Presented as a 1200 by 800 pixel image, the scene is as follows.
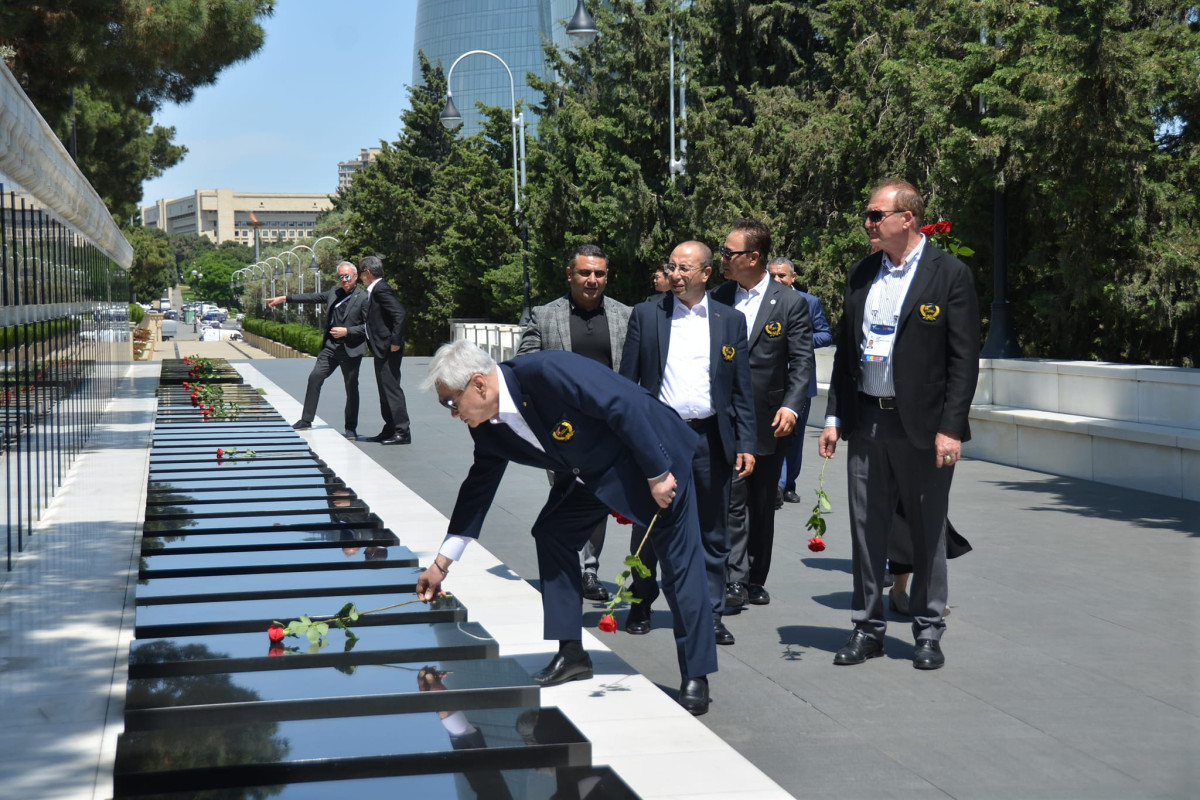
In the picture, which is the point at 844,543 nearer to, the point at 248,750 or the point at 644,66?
the point at 248,750

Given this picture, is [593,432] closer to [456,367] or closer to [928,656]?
[456,367]

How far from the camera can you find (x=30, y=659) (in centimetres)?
548

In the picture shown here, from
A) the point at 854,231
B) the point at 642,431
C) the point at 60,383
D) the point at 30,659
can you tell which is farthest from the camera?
the point at 854,231

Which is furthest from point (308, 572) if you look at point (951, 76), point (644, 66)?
point (644, 66)

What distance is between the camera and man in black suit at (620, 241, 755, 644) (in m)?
5.75

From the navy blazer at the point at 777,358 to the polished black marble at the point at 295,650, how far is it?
1844 millimetres

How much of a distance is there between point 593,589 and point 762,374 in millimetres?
1415

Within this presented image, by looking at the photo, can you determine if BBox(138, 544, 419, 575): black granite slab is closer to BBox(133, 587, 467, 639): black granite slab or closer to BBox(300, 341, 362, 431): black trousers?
BBox(133, 587, 467, 639): black granite slab

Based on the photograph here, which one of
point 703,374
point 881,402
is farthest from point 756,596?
point 881,402

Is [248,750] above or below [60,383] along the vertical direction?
below

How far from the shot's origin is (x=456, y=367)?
13.7 feet

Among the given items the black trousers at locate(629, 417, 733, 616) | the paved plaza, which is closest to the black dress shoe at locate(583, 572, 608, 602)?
the paved plaza

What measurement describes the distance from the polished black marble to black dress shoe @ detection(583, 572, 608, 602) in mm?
1145

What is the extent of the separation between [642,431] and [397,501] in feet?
19.3
